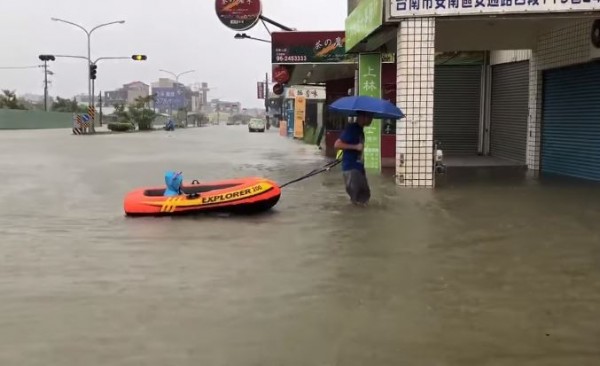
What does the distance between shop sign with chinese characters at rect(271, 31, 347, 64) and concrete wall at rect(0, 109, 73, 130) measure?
53.6m

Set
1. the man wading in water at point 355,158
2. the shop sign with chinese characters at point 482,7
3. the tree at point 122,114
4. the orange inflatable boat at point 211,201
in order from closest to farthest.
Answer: the orange inflatable boat at point 211,201
the man wading in water at point 355,158
the shop sign with chinese characters at point 482,7
the tree at point 122,114

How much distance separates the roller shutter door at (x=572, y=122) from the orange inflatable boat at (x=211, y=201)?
7823mm

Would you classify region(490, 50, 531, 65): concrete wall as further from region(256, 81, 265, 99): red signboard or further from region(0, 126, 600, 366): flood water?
region(256, 81, 265, 99): red signboard

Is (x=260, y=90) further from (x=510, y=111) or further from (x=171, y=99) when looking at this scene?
(x=510, y=111)

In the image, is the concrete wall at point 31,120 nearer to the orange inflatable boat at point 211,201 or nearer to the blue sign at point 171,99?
the blue sign at point 171,99

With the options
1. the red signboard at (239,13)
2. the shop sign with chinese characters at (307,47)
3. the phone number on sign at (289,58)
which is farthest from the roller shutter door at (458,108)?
the red signboard at (239,13)

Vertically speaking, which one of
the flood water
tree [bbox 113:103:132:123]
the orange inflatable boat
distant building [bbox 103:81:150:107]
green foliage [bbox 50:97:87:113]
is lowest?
the flood water

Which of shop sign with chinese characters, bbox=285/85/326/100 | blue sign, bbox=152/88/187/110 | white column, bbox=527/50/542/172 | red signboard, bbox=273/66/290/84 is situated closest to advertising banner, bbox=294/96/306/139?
shop sign with chinese characters, bbox=285/85/326/100

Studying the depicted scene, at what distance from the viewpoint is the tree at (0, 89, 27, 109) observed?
80312mm

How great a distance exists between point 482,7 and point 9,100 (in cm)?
7864

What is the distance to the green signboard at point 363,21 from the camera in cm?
1340

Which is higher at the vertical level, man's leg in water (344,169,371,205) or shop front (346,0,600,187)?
shop front (346,0,600,187)

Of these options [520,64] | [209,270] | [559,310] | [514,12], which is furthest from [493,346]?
[520,64]

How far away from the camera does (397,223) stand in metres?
9.34
